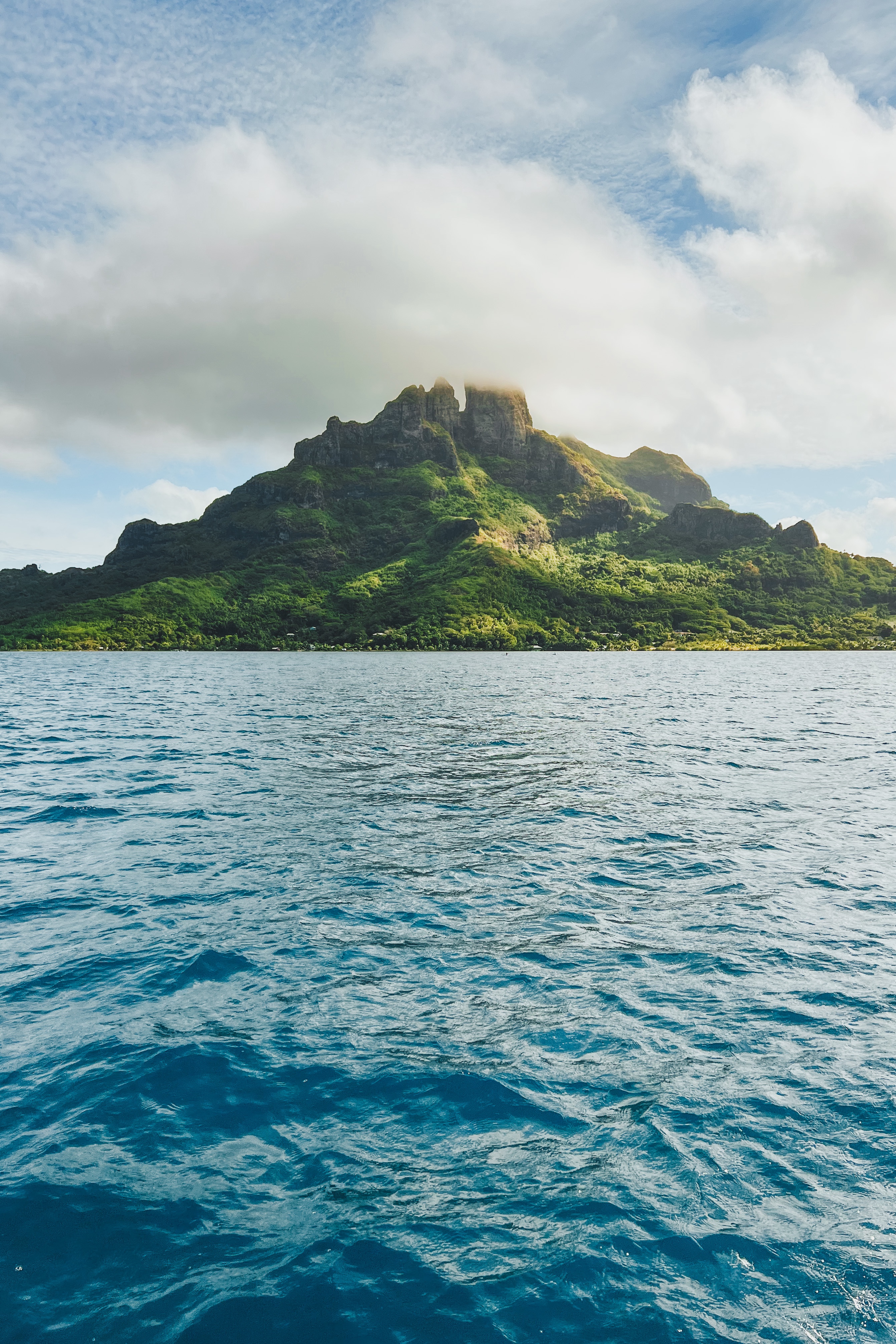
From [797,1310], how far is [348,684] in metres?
97.1

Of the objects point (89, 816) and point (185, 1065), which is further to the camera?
point (89, 816)

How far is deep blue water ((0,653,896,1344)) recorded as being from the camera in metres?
7.51

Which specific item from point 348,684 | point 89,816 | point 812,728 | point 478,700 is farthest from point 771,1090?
point 348,684

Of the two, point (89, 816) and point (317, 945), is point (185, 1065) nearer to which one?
point (317, 945)

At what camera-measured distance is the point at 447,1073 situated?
37.0 feet

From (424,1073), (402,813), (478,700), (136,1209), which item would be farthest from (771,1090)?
(478,700)

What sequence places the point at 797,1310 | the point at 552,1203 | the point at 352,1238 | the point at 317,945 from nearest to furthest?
the point at 797,1310 < the point at 352,1238 < the point at 552,1203 < the point at 317,945

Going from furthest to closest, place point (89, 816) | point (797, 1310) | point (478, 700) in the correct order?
point (478, 700) < point (89, 816) < point (797, 1310)

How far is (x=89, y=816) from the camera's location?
27719 mm

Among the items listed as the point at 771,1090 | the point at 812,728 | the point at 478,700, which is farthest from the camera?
the point at 478,700

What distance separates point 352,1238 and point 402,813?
66.8 ft

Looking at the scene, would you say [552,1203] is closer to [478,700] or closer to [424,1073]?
[424,1073]

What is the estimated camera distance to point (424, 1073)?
11.3 m

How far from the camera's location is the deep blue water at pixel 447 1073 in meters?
7.51
